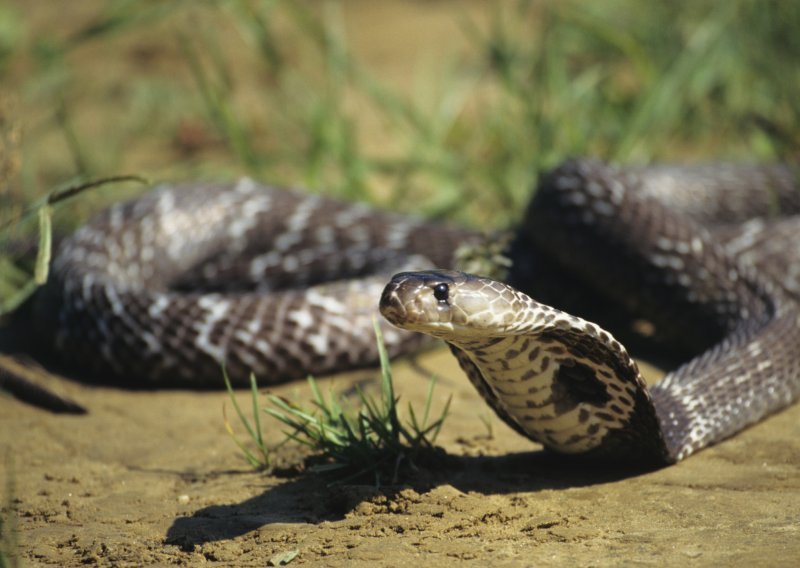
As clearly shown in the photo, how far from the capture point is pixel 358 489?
3.88m

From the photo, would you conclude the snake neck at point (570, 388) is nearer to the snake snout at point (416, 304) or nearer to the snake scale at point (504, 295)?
the snake scale at point (504, 295)

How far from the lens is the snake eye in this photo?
337cm

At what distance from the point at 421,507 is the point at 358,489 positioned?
0.26m

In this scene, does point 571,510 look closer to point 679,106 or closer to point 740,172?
point 740,172

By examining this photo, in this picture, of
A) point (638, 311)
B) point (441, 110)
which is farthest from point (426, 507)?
point (441, 110)

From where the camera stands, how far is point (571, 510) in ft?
12.0

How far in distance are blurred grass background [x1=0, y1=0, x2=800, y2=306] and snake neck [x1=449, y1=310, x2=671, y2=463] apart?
113 inches

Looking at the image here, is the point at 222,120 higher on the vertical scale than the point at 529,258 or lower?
higher

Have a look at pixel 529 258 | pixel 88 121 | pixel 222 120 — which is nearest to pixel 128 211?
pixel 222 120

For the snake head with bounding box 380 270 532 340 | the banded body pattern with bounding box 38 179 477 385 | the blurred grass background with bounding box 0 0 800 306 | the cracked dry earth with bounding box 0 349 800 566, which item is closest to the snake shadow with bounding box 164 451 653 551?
the cracked dry earth with bounding box 0 349 800 566

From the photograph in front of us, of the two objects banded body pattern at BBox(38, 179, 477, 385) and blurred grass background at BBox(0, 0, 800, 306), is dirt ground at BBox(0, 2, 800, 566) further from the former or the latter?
blurred grass background at BBox(0, 0, 800, 306)

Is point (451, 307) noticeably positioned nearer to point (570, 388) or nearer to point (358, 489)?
point (570, 388)

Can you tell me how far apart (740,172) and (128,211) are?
13.8 feet

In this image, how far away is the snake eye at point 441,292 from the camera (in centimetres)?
337
